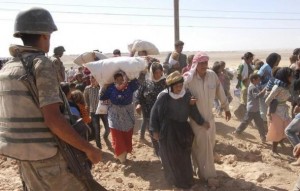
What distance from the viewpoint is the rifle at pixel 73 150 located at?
7.41 feet

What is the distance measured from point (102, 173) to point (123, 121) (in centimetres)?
87

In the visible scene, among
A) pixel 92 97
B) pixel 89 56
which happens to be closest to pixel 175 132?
pixel 92 97

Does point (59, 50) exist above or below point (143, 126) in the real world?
above

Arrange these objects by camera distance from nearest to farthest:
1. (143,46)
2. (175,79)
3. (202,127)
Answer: (175,79) < (202,127) < (143,46)

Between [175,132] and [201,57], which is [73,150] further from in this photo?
[201,57]

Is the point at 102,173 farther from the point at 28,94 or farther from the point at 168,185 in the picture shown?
the point at 28,94

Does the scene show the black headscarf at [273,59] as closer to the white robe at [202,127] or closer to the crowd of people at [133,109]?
the crowd of people at [133,109]

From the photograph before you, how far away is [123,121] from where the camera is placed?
608 centimetres

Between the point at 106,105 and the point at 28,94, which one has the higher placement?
the point at 28,94

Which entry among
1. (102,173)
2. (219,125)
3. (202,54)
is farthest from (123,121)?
(219,125)

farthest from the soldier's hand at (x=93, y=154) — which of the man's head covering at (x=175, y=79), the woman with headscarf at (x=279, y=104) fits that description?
the woman with headscarf at (x=279, y=104)

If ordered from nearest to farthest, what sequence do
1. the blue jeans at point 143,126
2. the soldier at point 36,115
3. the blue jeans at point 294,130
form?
the soldier at point 36,115 → the blue jeans at point 294,130 → the blue jeans at point 143,126

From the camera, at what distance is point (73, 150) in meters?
2.46

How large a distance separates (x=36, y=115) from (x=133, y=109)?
156 inches
